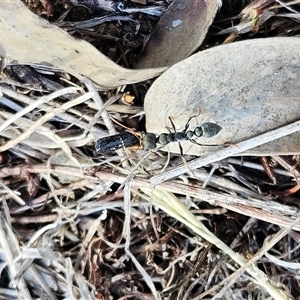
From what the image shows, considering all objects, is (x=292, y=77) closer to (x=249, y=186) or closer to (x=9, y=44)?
(x=249, y=186)

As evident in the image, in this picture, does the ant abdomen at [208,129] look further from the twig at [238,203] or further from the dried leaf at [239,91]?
the twig at [238,203]

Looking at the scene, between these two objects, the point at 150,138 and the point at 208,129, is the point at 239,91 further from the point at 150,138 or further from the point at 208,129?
the point at 150,138

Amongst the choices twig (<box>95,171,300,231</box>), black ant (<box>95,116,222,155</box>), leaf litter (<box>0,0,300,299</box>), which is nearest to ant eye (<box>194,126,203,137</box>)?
black ant (<box>95,116,222,155</box>)

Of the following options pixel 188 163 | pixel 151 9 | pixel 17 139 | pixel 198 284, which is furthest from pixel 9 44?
pixel 198 284

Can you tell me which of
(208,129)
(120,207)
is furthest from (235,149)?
(120,207)

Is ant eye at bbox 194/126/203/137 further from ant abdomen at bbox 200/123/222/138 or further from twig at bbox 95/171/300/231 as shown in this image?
twig at bbox 95/171/300/231
